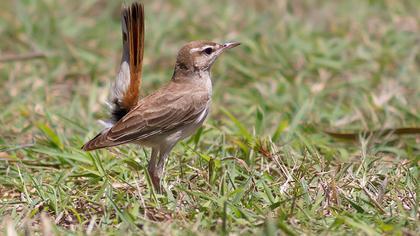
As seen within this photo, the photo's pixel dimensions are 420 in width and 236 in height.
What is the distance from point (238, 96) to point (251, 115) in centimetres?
48

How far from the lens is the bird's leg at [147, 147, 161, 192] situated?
16.3 feet

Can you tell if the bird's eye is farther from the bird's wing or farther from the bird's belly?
the bird's belly

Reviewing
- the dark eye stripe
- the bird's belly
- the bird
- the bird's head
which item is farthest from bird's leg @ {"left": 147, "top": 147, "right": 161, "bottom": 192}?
the dark eye stripe

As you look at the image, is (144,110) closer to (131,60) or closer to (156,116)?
(156,116)

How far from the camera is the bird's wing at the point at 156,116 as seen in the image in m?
5.03

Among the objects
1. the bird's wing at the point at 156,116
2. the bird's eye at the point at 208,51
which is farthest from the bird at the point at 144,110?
the bird's eye at the point at 208,51

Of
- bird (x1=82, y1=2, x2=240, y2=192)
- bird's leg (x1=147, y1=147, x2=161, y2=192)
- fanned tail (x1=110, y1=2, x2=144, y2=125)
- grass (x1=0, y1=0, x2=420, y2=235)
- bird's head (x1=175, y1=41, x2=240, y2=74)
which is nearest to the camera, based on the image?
grass (x1=0, y1=0, x2=420, y2=235)

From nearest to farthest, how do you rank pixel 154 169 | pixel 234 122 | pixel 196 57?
pixel 154 169, pixel 196 57, pixel 234 122

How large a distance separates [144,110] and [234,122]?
1.03 meters

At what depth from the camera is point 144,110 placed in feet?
17.1

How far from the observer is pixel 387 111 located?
662 cm

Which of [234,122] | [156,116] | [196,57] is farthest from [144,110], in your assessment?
[234,122]

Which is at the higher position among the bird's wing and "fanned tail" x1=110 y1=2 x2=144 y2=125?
"fanned tail" x1=110 y1=2 x2=144 y2=125

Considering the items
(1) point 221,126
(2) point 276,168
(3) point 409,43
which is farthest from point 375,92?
(2) point 276,168
